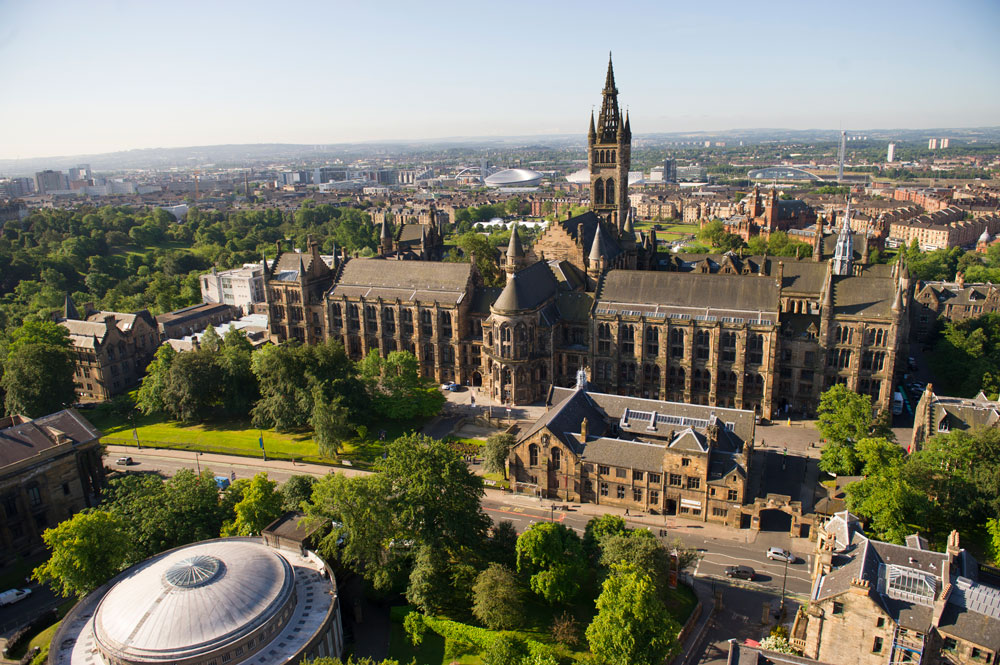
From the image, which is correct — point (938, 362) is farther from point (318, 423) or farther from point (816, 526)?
point (318, 423)

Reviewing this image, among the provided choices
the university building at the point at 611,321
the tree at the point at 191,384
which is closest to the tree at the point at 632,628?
the university building at the point at 611,321

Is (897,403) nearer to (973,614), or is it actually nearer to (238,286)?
(973,614)

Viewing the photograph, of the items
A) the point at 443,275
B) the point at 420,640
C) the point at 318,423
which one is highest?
the point at 443,275

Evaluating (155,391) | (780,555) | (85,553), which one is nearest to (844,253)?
(780,555)

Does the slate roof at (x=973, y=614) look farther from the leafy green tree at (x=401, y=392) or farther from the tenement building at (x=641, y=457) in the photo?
the leafy green tree at (x=401, y=392)

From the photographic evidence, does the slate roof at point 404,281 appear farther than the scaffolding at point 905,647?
Yes

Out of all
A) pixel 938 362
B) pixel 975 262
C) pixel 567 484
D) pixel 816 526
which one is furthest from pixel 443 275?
pixel 975 262
